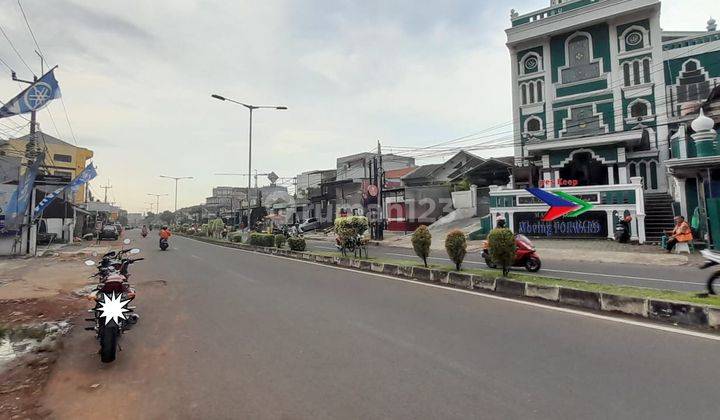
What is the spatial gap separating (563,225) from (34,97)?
24412 mm

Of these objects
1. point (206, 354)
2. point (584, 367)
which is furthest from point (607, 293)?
point (206, 354)

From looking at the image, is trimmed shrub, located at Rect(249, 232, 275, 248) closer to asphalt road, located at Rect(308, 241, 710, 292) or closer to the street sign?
the street sign

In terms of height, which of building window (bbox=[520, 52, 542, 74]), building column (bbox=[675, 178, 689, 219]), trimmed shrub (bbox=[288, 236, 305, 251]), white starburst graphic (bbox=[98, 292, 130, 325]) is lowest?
white starburst graphic (bbox=[98, 292, 130, 325])

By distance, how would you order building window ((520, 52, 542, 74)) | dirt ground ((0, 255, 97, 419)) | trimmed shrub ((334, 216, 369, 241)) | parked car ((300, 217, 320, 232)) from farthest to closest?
parked car ((300, 217, 320, 232)) → building window ((520, 52, 542, 74)) → trimmed shrub ((334, 216, 369, 241)) → dirt ground ((0, 255, 97, 419))

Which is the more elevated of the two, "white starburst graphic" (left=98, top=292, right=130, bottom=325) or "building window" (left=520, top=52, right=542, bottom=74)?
"building window" (left=520, top=52, right=542, bottom=74)

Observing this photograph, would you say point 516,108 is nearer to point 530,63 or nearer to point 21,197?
point 530,63

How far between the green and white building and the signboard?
131 centimetres

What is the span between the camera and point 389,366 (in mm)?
4305

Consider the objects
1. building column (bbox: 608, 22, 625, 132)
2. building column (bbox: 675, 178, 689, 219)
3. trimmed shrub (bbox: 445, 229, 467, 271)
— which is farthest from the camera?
building column (bbox: 608, 22, 625, 132)

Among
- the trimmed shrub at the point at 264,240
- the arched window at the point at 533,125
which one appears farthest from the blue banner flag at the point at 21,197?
the arched window at the point at 533,125

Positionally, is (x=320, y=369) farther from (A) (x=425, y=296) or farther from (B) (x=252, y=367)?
(A) (x=425, y=296)

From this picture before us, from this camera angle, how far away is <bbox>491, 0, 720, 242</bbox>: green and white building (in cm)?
2627

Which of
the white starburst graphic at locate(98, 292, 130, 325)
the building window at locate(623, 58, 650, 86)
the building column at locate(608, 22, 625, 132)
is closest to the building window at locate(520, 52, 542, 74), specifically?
the building column at locate(608, 22, 625, 132)

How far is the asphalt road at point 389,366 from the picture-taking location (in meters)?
3.39
